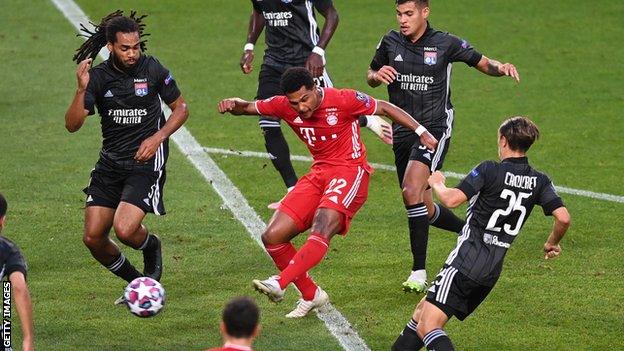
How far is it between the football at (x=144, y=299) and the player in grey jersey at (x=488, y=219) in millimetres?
2132

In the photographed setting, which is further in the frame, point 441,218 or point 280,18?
point 280,18

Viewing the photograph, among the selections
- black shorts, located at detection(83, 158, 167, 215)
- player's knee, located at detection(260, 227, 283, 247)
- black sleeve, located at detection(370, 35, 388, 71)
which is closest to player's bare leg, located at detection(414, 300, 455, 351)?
player's knee, located at detection(260, 227, 283, 247)

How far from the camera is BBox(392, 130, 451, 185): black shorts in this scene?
39.9ft

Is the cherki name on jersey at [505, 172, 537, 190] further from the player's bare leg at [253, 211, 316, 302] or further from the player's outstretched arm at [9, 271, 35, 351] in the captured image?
the player's outstretched arm at [9, 271, 35, 351]

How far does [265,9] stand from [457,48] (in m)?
3.14

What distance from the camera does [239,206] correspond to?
48.4 ft

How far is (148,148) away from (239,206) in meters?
3.70

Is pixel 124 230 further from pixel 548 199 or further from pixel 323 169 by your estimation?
pixel 548 199

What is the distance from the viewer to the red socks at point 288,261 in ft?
35.6

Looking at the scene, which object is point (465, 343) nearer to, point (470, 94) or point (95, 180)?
point (95, 180)

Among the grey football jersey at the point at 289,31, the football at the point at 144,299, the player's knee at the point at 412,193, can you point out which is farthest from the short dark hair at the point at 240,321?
the grey football jersey at the point at 289,31

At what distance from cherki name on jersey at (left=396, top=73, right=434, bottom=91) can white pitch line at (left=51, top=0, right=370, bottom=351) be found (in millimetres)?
2275

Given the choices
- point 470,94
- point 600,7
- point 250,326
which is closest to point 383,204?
point 470,94

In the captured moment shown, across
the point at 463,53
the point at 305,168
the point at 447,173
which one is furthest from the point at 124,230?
the point at 447,173
